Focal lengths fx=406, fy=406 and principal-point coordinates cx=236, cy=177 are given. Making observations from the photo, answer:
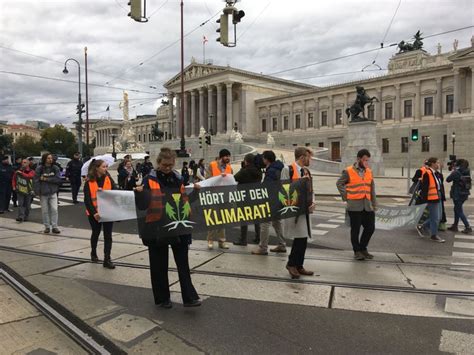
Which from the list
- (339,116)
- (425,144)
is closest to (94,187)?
(425,144)

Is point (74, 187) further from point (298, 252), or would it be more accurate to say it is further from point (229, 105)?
point (229, 105)

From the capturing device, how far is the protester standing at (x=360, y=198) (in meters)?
7.06

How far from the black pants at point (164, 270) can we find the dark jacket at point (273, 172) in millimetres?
2763

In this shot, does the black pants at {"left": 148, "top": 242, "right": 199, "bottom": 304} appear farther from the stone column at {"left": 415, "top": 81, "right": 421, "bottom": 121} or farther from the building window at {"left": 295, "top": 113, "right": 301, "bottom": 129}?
the building window at {"left": 295, "top": 113, "right": 301, "bottom": 129}

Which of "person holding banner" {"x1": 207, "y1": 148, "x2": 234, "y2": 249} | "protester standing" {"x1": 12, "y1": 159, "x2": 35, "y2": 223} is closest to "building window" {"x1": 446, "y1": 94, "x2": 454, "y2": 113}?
"person holding banner" {"x1": 207, "y1": 148, "x2": 234, "y2": 249}

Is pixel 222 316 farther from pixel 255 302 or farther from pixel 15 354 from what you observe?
pixel 15 354

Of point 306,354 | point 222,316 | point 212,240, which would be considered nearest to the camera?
point 306,354

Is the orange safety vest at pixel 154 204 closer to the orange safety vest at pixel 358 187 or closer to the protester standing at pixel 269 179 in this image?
the protester standing at pixel 269 179

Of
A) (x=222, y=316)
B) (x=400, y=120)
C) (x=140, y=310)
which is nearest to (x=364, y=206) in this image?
(x=222, y=316)

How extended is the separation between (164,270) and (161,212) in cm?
69

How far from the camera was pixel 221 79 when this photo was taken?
87.8m

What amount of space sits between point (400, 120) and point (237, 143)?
91.3ft

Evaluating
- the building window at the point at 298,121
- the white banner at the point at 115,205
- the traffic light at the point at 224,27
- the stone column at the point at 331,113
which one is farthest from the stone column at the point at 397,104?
the white banner at the point at 115,205

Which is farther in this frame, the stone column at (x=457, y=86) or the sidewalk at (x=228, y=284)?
the stone column at (x=457, y=86)
